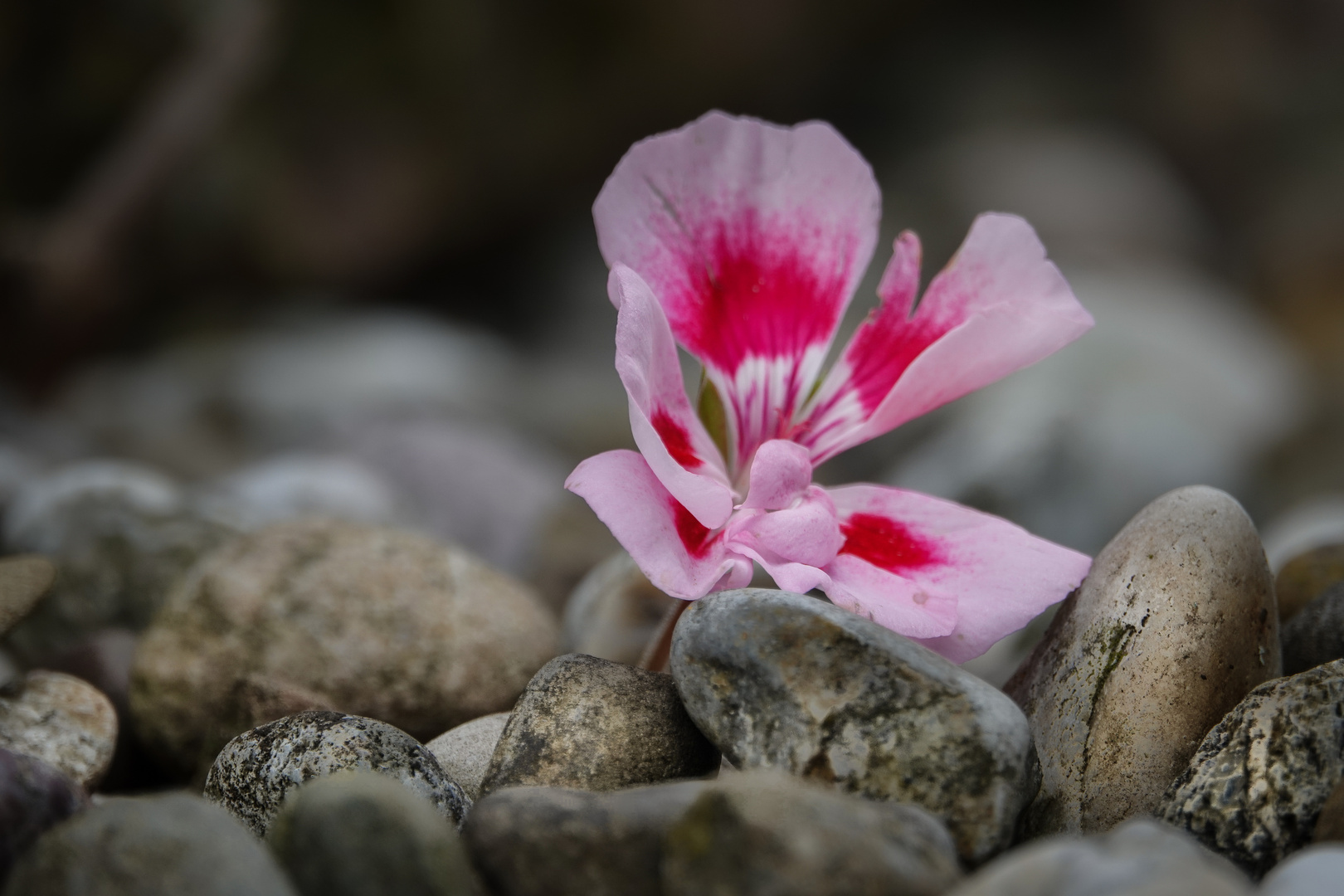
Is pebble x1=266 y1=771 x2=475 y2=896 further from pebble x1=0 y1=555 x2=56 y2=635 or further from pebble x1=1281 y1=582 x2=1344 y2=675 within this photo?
pebble x1=1281 y1=582 x2=1344 y2=675

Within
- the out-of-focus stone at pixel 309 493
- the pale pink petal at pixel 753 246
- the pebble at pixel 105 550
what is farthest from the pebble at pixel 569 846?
the out-of-focus stone at pixel 309 493

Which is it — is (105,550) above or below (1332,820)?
below

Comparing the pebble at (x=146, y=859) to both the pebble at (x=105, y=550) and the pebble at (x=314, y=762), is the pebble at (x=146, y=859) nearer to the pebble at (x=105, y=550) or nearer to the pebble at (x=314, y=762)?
the pebble at (x=314, y=762)

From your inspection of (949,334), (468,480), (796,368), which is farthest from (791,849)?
(468,480)

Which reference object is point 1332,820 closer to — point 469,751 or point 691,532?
point 691,532

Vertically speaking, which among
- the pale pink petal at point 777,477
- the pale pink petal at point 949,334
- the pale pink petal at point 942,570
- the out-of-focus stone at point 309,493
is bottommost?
the out-of-focus stone at point 309,493

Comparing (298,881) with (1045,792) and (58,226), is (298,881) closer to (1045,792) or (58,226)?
(1045,792)
